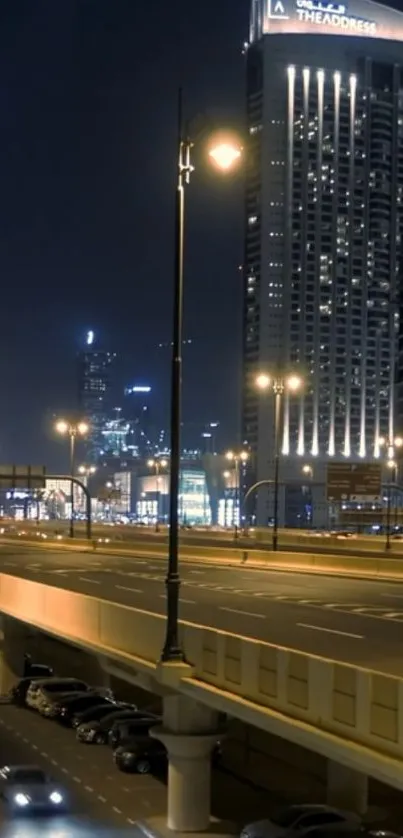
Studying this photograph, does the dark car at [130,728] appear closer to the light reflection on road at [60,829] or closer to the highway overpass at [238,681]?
the highway overpass at [238,681]

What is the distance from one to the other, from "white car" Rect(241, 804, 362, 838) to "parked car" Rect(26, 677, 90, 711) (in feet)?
64.8

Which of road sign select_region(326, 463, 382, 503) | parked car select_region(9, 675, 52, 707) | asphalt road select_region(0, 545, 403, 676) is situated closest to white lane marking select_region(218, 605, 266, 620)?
asphalt road select_region(0, 545, 403, 676)

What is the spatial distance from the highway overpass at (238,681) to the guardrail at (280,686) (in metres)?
0.02

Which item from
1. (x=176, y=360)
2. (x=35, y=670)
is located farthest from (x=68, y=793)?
(x=35, y=670)

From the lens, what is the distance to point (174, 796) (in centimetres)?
2559

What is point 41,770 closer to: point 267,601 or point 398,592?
point 267,601

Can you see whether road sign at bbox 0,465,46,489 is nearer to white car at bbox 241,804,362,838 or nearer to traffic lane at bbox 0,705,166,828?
traffic lane at bbox 0,705,166,828

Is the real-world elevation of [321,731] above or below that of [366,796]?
above

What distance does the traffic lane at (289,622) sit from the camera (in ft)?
73.6

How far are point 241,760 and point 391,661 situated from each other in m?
17.9

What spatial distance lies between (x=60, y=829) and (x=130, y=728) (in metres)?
9.51

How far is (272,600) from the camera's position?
119ft

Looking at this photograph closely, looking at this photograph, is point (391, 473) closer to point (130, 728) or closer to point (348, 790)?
point (130, 728)

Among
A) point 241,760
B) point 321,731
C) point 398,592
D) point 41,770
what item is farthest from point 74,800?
point 321,731
